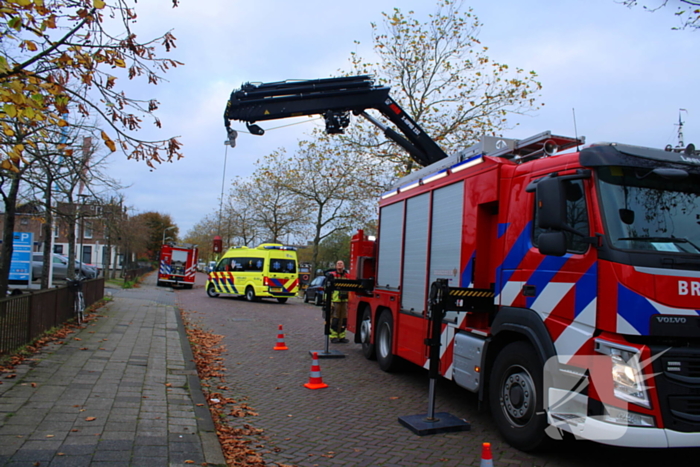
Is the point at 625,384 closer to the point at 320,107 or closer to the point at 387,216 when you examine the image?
the point at 387,216

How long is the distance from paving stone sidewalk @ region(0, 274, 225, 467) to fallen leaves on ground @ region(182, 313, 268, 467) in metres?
0.15

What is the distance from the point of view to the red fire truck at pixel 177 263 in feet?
117

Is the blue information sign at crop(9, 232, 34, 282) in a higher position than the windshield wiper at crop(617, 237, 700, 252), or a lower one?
lower

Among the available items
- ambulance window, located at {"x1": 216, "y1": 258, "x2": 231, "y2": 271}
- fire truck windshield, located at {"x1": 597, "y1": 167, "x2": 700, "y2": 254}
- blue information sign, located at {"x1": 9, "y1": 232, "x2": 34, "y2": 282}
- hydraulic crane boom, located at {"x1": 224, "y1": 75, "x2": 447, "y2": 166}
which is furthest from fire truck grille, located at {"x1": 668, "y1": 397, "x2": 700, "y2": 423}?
ambulance window, located at {"x1": 216, "y1": 258, "x2": 231, "y2": 271}

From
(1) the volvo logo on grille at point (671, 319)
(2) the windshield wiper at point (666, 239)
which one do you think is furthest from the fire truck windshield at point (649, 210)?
(1) the volvo logo on grille at point (671, 319)

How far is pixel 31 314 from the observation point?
29.8ft

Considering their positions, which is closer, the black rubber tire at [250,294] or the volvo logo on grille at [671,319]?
the volvo logo on grille at [671,319]

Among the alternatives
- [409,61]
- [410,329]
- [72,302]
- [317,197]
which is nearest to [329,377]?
[410,329]

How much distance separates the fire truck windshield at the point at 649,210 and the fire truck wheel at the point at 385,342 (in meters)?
4.66

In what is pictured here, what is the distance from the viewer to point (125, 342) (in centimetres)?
1056

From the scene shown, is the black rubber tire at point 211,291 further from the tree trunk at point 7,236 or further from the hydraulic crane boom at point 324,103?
the hydraulic crane boom at point 324,103

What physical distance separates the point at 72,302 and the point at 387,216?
8.28m

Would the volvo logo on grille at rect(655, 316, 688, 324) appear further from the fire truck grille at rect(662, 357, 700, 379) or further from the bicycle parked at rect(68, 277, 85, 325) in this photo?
the bicycle parked at rect(68, 277, 85, 325)

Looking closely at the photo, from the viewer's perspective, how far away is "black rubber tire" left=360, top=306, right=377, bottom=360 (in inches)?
387
